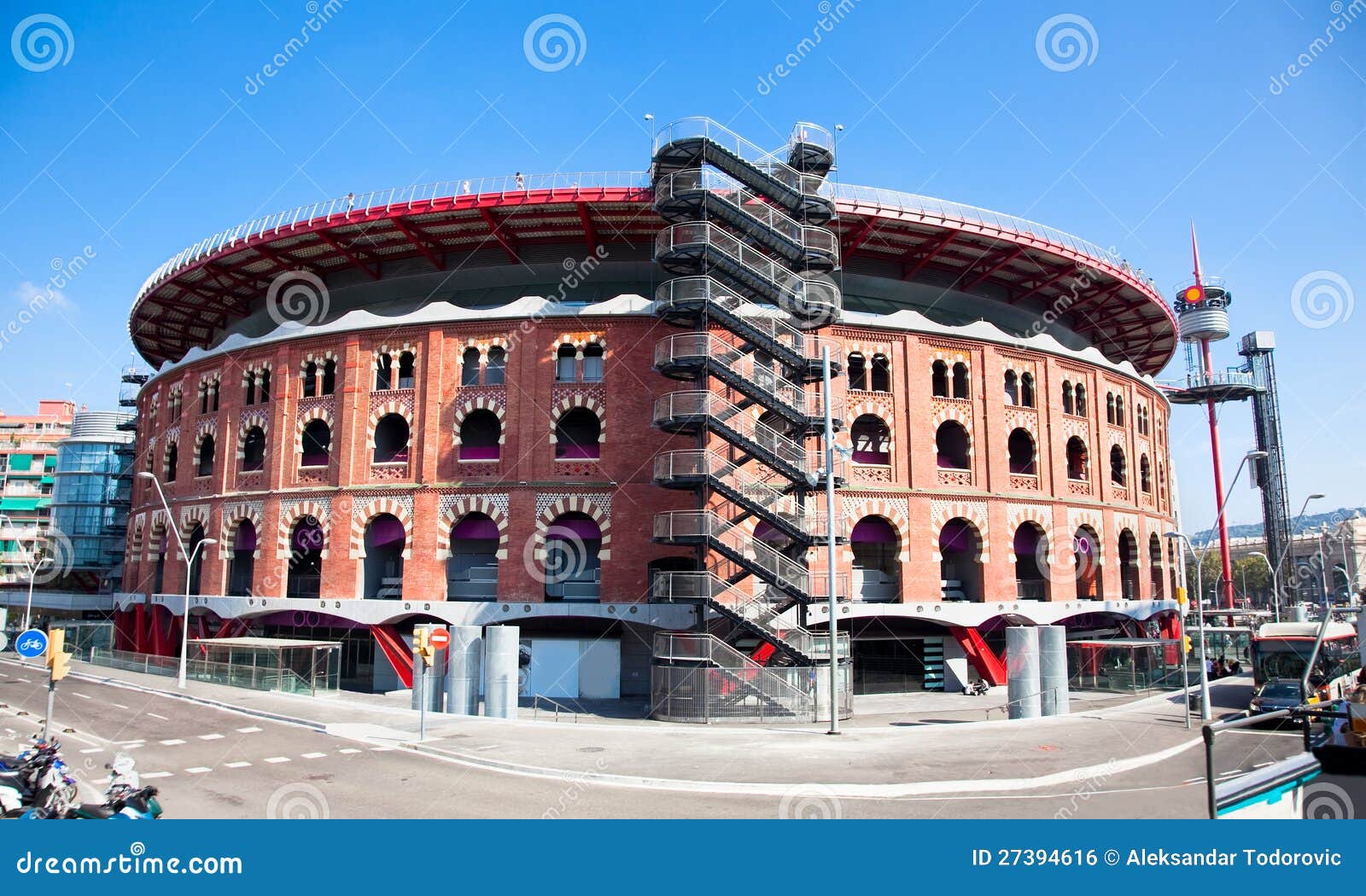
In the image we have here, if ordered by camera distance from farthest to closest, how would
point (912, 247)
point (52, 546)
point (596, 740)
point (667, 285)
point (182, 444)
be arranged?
1. point (52, 546)
2. point (182, 444)
3. point (912, 247)
4. point (667, 285)
5. point (596, 740)

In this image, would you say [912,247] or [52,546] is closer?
[912,247]

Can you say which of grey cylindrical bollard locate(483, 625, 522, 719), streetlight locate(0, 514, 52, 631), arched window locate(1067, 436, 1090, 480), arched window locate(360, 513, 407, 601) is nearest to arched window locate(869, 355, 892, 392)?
arched window locate(1067, 436, 1090, 480)

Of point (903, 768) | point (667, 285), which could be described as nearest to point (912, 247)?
point (667, 285)

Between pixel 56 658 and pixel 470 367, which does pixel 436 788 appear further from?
pixel 470 367

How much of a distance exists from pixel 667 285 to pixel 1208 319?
191ft

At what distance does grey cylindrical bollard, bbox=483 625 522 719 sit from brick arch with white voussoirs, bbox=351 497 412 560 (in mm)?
10159

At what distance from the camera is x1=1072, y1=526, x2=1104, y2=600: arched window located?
42094 millimetres

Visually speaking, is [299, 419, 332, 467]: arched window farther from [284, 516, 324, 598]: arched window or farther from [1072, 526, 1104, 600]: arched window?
[1072, 526, 1104, 600]: arched window

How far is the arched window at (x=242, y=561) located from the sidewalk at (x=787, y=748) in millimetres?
12430

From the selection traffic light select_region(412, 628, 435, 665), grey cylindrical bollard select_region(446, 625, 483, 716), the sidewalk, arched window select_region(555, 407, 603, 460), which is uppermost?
arched window select_region(555, 407, 603, 460)

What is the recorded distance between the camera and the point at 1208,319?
71938 mm

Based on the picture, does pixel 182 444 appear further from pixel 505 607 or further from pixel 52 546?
pixel 52 546

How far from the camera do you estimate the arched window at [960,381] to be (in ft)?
129

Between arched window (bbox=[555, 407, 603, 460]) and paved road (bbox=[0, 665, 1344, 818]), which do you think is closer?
paved road (bbox=[0, 665, 1344, 818])
